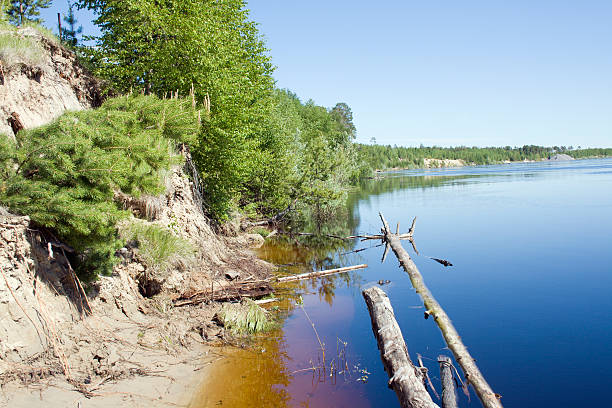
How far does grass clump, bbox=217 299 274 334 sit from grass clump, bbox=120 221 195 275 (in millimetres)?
1831

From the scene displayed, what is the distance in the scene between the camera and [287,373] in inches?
339

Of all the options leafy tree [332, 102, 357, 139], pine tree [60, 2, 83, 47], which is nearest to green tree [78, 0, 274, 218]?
pine tree [60, 2, 83, 47]

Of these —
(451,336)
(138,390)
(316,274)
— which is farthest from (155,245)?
(451,336)

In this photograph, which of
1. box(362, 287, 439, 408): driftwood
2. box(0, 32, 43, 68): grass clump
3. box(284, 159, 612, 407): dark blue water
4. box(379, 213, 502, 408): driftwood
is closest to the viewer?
box(362, 287, 439, 408): driftwood

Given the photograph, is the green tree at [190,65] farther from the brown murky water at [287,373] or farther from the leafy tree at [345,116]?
the leafy tree at [345,116]

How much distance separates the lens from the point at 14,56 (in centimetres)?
927

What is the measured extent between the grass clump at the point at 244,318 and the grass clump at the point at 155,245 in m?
1.83

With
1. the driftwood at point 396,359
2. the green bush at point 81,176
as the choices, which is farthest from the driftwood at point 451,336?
the green bush at point 81,176

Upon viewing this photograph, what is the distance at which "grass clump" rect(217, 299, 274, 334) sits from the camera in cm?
1020

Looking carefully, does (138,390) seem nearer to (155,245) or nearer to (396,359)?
(155,245)

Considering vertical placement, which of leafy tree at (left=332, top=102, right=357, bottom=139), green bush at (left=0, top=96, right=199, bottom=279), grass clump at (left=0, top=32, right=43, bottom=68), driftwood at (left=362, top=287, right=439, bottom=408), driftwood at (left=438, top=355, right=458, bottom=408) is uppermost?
leafy tree at (left=332, top=102, right=357, bottom=139)

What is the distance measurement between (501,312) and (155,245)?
33.1 ft

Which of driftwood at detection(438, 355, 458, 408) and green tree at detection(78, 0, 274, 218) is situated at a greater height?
green tree at detection(78, 0, 274, 218)

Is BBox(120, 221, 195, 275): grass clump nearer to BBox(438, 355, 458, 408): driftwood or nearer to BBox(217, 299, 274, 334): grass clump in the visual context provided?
BBox(217, 299, 274, 334): grass clump
